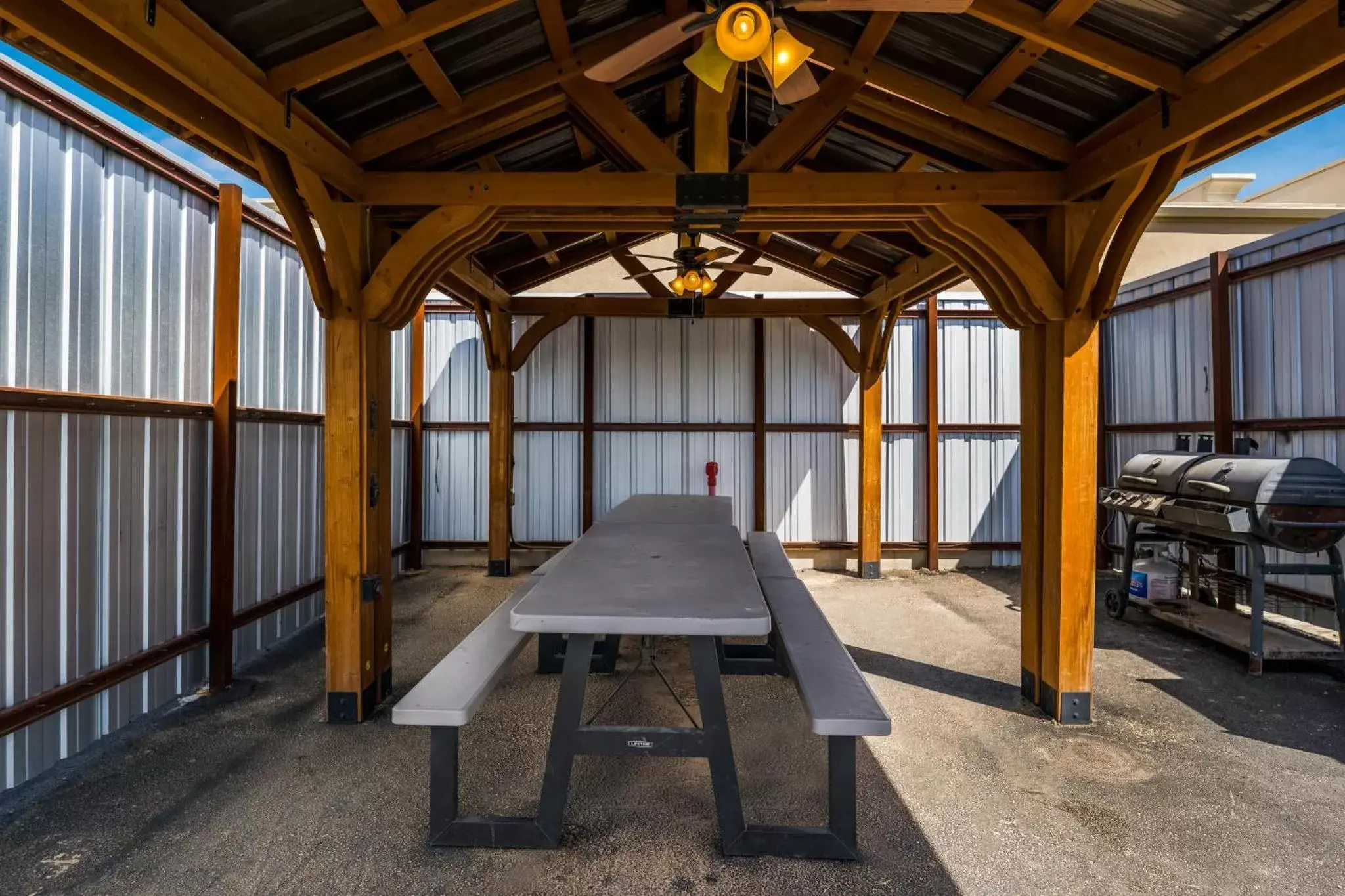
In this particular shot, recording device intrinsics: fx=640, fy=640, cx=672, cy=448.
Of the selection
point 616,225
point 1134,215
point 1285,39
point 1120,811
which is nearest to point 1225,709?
point 1120,811

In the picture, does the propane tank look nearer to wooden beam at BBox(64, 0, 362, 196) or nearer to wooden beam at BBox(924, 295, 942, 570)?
wooden beam at BBox(924, 295, 942, 570)

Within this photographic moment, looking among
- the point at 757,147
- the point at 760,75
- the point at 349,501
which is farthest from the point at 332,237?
the point at 760,75

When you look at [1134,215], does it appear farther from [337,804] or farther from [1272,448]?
[337,804]

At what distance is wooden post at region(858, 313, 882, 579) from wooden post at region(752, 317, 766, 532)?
122 cm

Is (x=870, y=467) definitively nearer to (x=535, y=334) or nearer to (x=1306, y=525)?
(x=1306, y=525)

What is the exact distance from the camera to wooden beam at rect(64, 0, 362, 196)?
6.66 ft

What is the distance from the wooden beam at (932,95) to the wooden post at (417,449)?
5802 millimetres

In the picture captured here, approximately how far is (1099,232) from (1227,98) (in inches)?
35.1

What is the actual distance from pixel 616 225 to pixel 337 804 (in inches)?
137

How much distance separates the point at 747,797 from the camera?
2871 millimetres

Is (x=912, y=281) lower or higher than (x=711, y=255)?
lower

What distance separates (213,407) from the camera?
13.5 feet

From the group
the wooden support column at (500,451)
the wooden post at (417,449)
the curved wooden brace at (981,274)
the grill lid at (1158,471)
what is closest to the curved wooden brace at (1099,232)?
the curved wooden brace at (981,274)

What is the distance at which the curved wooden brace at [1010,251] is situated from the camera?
11.9 feet
